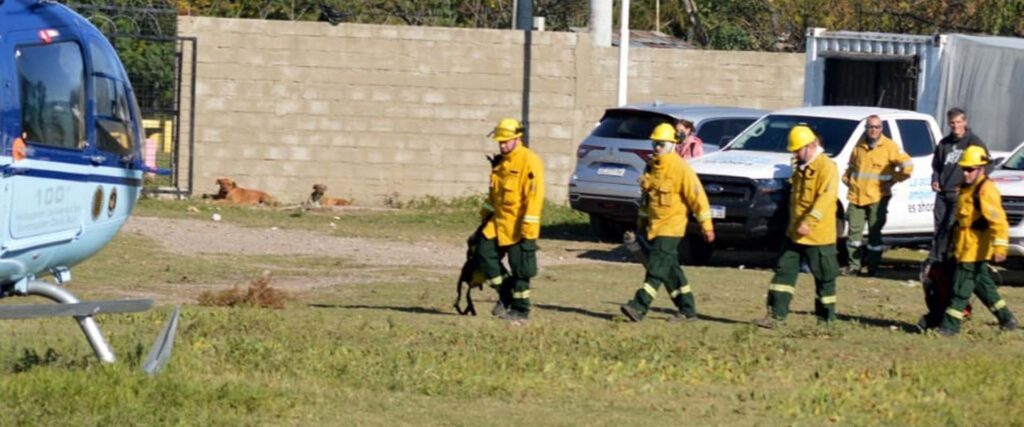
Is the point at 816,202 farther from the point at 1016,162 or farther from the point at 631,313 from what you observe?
the point at 1016,162

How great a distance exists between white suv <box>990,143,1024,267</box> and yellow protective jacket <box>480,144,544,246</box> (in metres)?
6.15

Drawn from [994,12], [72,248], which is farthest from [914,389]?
[994,12]

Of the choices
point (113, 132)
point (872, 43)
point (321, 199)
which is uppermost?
point (872, 43)

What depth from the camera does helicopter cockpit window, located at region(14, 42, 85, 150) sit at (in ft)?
31.2

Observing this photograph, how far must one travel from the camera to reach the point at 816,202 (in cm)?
1414

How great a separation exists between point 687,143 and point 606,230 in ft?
9.29

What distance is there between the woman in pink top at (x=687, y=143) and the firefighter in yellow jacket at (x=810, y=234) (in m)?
5.77

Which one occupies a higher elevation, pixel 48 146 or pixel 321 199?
pixel 48 146

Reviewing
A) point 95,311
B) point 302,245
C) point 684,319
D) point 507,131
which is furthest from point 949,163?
point 95,311

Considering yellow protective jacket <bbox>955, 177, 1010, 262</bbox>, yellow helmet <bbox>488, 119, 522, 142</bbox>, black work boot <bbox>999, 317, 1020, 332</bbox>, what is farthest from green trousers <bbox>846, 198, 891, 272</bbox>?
yellow helmet <bbox>488, 119, 522, 142</bbox>

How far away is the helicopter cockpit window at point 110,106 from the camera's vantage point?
10.5 m

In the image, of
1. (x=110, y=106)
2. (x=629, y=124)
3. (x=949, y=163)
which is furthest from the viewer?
(x=629, y=124)

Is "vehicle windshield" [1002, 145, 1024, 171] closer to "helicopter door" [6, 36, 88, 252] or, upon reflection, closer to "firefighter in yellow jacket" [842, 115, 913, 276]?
"firefighter in yellow jacket" [842, 115, 913, 276]

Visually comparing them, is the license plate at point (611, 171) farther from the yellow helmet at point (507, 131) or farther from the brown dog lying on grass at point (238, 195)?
the yellow helmet at point (507, 131)
